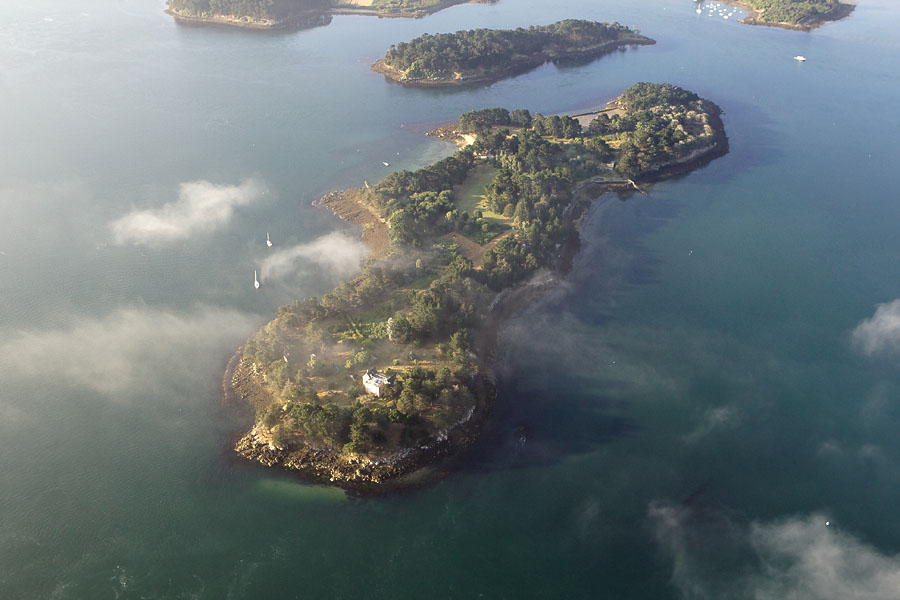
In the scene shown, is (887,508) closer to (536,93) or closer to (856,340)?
(856,340)

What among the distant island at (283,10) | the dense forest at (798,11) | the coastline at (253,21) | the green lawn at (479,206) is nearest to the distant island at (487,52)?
the coastline at (253,21)

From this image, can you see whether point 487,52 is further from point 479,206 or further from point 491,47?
point 479,206

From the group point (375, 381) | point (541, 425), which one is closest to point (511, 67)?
point (541, 425)

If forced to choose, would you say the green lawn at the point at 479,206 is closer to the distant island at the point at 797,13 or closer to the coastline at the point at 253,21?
the coastline at the point at 253,21

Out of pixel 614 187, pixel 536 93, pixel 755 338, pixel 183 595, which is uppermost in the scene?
pixel 536 93

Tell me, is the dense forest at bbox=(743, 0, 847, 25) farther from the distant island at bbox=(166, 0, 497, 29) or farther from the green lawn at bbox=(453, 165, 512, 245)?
the green lawn at bbox=(453, 165, 512, 245)

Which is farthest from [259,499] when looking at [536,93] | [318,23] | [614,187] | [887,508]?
[318,23]
